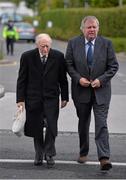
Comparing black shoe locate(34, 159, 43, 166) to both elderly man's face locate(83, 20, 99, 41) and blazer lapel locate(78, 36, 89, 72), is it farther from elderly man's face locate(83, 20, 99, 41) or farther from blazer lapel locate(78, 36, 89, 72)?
elderly man's face locate(83, 20, 99, 41)

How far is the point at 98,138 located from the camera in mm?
8680

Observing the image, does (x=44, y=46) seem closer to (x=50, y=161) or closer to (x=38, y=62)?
(x=38, y=62)

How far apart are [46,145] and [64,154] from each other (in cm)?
104

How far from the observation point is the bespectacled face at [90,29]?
8.62m

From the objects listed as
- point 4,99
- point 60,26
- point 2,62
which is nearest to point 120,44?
point 2,62

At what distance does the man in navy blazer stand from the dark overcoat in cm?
21

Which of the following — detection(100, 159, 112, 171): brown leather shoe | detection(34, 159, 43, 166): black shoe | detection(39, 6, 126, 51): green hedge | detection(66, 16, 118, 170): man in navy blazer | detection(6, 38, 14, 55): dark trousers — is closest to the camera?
detection(100, 159, 112, 171): brown leather shoe

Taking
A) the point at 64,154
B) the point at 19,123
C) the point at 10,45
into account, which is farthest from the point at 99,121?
the point at 10,45

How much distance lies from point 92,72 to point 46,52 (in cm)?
65

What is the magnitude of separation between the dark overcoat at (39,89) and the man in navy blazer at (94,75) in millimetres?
205

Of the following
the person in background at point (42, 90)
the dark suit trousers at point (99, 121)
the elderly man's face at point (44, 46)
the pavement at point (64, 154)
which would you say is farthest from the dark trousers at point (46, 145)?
the elderly man's face at point (44, 46)

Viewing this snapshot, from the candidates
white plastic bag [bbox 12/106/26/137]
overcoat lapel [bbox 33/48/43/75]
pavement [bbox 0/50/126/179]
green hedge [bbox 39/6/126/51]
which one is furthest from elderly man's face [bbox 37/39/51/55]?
green hedge [bbox 39/6/126/51]

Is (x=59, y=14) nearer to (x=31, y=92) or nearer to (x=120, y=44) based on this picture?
(x=120, y=44)

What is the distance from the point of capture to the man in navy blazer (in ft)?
28.3
